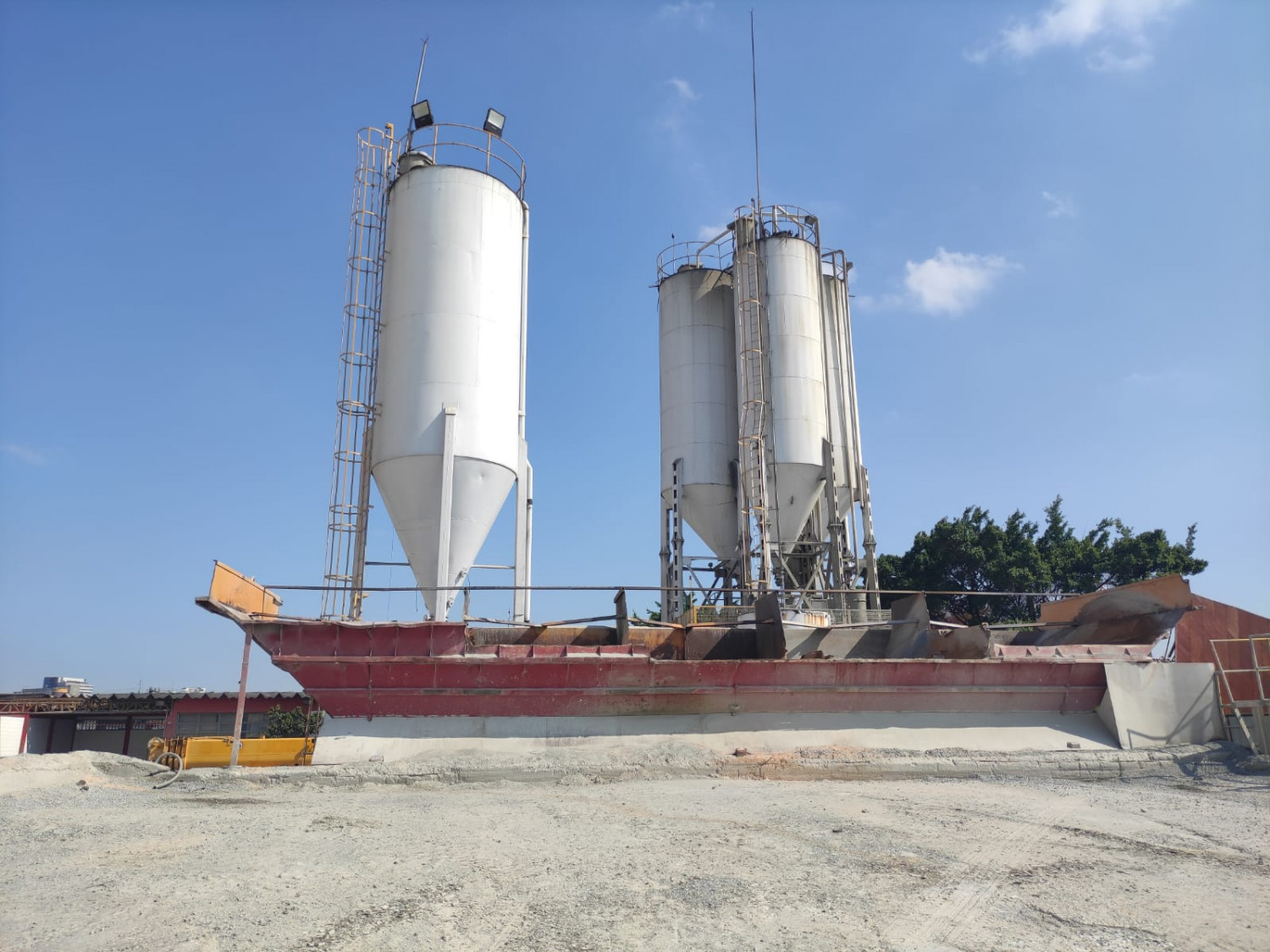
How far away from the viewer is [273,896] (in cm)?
618

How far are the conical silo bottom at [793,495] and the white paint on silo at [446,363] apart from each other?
419 inches

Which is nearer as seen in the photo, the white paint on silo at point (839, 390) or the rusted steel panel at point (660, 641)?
the rusted steel panel at point (660, 641)

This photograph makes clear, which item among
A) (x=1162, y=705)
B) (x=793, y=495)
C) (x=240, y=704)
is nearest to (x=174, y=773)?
(x=240, y=704)

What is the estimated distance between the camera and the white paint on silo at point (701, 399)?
1075 inches

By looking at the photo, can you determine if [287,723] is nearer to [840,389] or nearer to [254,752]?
[254,752]

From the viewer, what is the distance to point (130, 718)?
4056cm

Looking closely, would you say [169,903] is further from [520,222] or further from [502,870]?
[520,222]

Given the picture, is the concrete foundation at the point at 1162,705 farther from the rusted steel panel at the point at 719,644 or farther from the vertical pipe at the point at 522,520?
the vertical pipe at the point at 522,520

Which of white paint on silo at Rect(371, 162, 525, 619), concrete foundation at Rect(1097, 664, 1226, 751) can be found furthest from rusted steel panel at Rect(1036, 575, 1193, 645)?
white paint on silo at Rect(371, 162, 525, 619)

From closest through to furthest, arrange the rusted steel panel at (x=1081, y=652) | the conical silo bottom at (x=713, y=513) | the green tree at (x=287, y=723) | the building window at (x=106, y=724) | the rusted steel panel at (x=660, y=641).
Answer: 1. the rusted steel panel at (x=660, y=641)
2. the rusted steel panel at (x=1081, y=652)
3. the conical silo bottom at (x=713, y=513)
4. the green tree at (x=287, y=723)
5. the building window at (x=106, y=724)

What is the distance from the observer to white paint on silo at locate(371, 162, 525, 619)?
17.1 m

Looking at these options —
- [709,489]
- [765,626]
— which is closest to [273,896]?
[765,626]

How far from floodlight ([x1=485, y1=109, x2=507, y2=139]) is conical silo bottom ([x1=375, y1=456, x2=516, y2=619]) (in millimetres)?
8730

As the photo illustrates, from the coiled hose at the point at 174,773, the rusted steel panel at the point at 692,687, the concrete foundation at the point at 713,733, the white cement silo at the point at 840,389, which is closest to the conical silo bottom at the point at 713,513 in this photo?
the white cement silo at the point at 840,389
